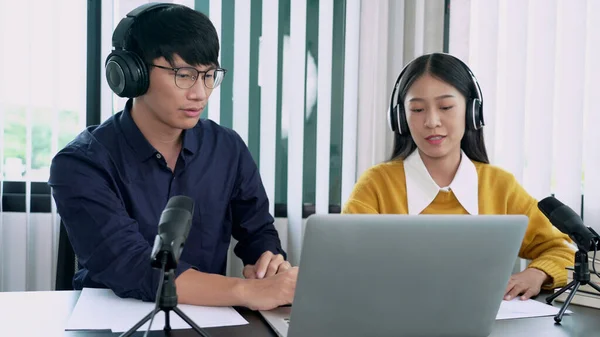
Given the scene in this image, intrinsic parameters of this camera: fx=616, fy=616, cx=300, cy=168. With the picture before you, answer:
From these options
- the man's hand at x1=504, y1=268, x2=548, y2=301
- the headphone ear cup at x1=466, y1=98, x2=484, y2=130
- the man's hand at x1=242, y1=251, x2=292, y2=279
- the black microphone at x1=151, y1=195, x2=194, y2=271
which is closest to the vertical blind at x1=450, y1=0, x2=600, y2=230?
the headphone ear cup at x1=466, y1=98, x2=484, y2=130

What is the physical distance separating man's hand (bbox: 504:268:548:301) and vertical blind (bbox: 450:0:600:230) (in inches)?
46.2

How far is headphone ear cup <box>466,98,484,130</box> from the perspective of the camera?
1587 millimetres

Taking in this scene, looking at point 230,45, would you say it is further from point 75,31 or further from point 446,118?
point 446,118

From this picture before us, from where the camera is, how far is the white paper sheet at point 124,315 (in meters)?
0.97

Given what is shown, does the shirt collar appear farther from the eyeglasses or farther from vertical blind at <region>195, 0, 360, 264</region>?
vertical blind at <region>195, 0, 360, 264</region>

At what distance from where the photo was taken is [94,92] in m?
2.33

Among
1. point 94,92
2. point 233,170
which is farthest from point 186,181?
point 94,92

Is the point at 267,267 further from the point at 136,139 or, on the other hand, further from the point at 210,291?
the point at 136,139

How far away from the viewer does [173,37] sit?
4.57 ft

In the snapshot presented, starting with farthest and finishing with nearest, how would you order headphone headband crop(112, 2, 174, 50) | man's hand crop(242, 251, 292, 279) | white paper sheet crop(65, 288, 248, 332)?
headphone headband crop(112, 2, 174, 50), man's hand crop(242, 251, 292, 279), white paper sheet crop(65, 288, 248, 332)

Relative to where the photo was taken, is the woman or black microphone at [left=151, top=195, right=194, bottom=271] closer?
black microphone at [left=151, top=195, right=194, bottom=271]

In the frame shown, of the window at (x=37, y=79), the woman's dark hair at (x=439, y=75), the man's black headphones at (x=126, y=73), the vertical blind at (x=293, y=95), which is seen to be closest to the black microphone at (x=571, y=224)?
the woman's dark hair at (x=439, y=75)

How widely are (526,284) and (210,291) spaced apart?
674mm

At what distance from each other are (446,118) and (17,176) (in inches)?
62.3
